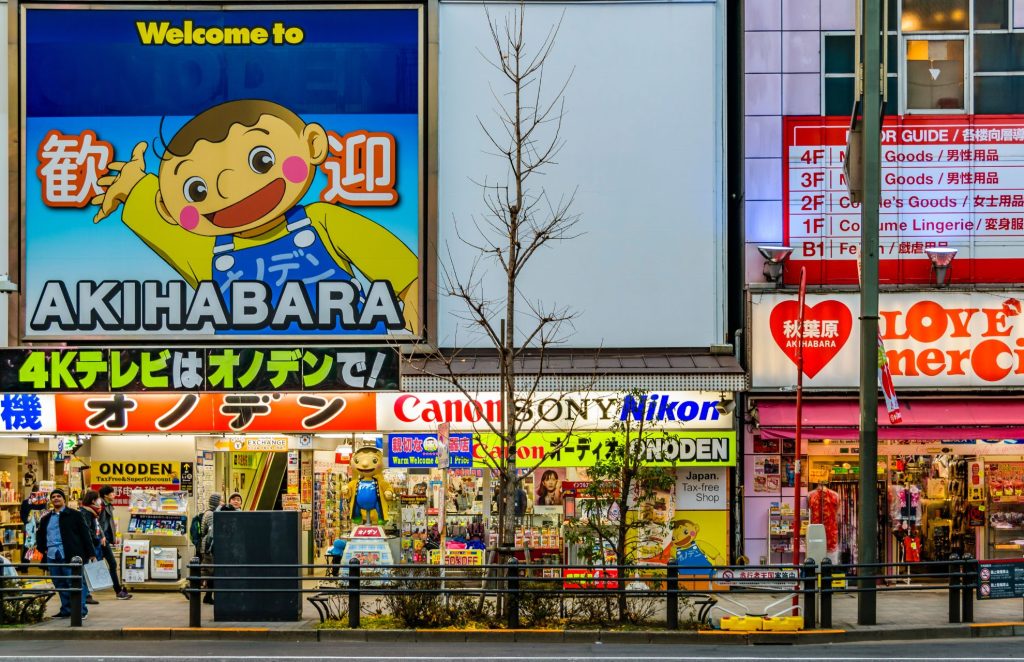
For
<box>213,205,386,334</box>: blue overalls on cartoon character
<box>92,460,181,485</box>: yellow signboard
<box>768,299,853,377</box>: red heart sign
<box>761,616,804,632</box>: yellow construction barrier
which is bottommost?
<box>761,616,804,632</box>: yellow construction barrier

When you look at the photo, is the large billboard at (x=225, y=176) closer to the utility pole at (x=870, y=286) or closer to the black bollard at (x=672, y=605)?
the black bollard at (x=672, y=605)

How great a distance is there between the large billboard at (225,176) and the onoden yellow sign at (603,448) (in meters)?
3.12

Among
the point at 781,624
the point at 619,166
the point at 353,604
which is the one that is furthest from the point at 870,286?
the point at 353,604

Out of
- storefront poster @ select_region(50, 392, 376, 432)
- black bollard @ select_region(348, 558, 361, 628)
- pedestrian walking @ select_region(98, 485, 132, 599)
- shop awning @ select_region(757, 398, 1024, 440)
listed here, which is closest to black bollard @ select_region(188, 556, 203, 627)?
black bollard @ select_region(348, 558, 361, 628)

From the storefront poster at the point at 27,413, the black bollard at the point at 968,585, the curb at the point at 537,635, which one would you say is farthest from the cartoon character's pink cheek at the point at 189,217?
the black bollard at the point at 968,585

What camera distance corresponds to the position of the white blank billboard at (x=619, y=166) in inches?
902

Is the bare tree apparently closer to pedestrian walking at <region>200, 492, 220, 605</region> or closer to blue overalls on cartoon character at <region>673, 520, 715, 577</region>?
blue overalls on cartoon character at <region>673, 520, 715, 577</region>

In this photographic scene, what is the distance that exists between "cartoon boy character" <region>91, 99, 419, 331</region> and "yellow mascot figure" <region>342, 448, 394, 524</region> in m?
3.15

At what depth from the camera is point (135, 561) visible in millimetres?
21953

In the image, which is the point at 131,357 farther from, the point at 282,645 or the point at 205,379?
the point at 282,645

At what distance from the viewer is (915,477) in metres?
22.6

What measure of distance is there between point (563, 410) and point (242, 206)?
702cm

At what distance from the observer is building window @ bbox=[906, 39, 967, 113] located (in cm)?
2266

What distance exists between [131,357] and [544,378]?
7.08m
